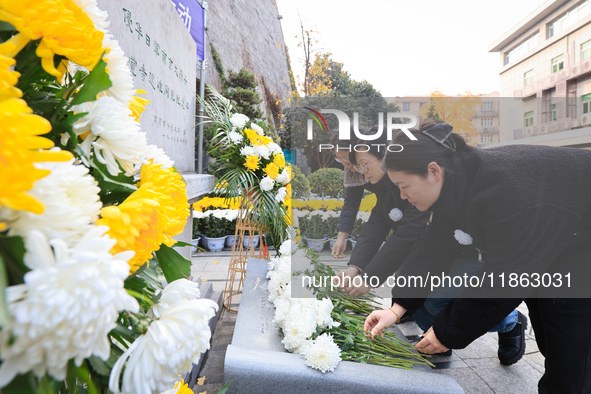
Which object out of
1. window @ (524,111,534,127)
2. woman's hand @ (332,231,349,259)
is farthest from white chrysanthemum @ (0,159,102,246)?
window @ (524,111,534,127)

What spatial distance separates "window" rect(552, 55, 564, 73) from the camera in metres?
1.81

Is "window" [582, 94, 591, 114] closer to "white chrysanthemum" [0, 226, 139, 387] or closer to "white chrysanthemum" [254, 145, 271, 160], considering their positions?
"white chrysanthemum" [254, 145, 271, 160]

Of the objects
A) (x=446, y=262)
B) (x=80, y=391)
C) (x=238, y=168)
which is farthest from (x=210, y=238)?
(x=80, y=391)

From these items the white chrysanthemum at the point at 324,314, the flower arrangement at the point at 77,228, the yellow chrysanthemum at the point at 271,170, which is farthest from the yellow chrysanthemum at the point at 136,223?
the yellow chrysanthemum at the point at 271,170

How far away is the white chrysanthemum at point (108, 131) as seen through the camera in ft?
1.54

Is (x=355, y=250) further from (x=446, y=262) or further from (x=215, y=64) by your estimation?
(x=215, y=64)

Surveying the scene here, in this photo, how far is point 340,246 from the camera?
218cm

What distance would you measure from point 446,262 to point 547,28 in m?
1.41

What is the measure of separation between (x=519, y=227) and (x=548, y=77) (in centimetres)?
100

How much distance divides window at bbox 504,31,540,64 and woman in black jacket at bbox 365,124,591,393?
757 millimetres

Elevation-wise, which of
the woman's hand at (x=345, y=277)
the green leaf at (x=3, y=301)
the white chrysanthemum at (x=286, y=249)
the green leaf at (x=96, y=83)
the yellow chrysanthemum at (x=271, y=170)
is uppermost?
the yellow chrysanthemum at (x=271, y=170)

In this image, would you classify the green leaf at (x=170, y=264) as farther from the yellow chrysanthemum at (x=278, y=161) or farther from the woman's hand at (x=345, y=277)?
the yellow chrysanthemum at (x=278, y=161)

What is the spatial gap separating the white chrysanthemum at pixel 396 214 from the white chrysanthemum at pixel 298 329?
73cm

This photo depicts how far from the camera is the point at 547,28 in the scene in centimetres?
186
